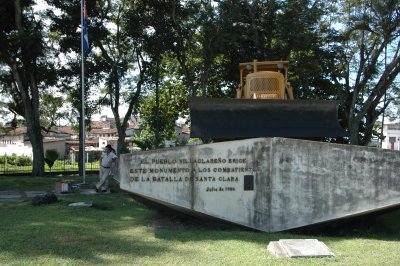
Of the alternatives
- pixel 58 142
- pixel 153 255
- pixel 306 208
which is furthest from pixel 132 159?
pixel 58 142

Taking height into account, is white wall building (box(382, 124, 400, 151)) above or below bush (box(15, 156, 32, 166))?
above

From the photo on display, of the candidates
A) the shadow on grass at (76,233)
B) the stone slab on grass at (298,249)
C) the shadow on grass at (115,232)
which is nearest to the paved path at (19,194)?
the shadow on grass at (76,233)

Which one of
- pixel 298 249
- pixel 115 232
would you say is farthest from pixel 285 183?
pixel 115 232

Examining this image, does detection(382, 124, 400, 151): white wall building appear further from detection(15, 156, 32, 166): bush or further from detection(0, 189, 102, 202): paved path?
detection(0, 189, 102, 202): paved path

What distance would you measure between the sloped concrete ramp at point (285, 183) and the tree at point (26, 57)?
14.6 m

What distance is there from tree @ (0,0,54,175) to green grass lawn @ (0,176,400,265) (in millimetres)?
11885

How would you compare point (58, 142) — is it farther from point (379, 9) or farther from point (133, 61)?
point (379, 9)

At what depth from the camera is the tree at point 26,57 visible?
2081cm

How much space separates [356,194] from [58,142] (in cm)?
5889

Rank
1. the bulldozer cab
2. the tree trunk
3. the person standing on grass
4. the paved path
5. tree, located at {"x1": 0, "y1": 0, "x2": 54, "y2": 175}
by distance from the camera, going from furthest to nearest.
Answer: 1. the tree trunk
2. tree, located at {"x1": 0, "y1": 0, "x2": 54, "y2": 175}
3. the person standing on grass
4. the paved path
5. the bulldozer cab

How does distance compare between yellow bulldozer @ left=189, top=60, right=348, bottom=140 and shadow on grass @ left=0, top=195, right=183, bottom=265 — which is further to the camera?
yellow bulldozer @ left=189, top=60, right=348, bottom=140

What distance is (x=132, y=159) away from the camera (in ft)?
27.5

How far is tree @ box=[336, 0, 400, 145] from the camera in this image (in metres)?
21.6

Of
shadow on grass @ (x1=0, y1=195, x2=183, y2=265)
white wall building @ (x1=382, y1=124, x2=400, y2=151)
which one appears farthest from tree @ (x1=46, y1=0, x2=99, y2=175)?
white wall building @ (x1=382, y1=124, x2=400, y2=151)
